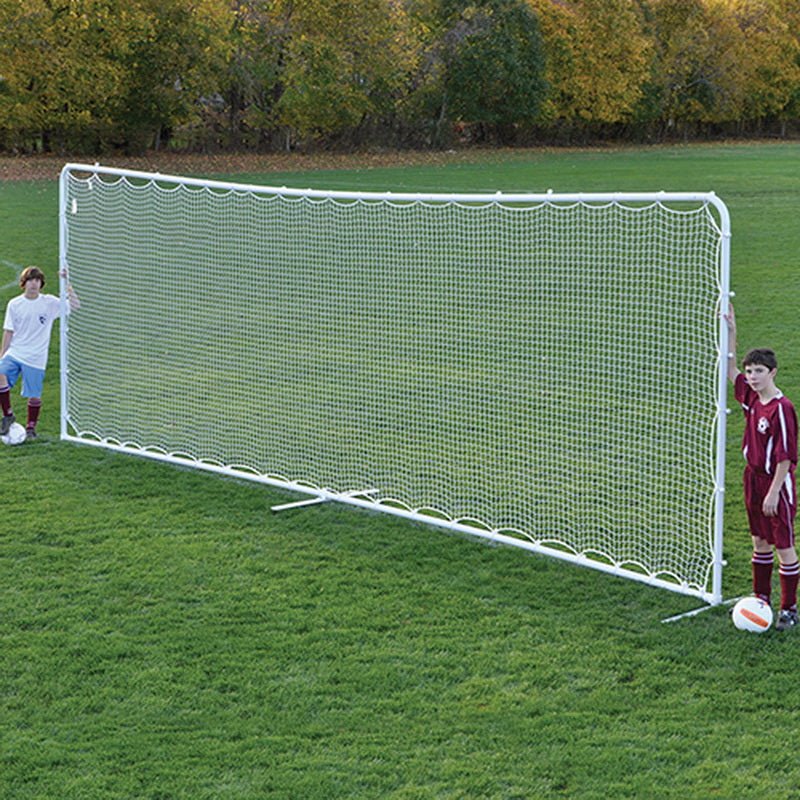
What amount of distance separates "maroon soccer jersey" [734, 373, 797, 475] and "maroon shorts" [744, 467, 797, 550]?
0.18ft

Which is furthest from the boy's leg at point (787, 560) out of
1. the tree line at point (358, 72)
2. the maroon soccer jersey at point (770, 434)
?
the tree line at point (358, 72)

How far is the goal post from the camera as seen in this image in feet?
27.5

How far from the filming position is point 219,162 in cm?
4097

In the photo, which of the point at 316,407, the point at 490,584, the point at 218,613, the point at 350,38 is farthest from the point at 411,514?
the point at 350,38

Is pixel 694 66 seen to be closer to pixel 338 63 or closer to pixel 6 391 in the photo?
pixel 338 63

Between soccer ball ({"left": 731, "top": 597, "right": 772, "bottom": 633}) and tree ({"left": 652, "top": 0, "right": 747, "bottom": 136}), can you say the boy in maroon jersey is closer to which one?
soccer ball ({"left": 731, "top": 597, "right": 772, "bottom": 633})

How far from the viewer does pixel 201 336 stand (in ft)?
43.2

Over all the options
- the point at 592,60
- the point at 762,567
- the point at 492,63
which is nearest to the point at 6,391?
the point at 762,567

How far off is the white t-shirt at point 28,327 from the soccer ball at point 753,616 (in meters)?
5.94

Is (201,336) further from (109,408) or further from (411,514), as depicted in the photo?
(411,514)

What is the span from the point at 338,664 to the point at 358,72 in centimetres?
4228

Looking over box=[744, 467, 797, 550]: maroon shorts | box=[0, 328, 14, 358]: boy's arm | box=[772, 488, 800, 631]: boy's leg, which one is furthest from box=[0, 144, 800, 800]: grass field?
box=[0, 328, 14, 358]: boy's arm

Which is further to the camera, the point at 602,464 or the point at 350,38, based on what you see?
the point at 350,38

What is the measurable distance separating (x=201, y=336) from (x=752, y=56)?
62735 mm
